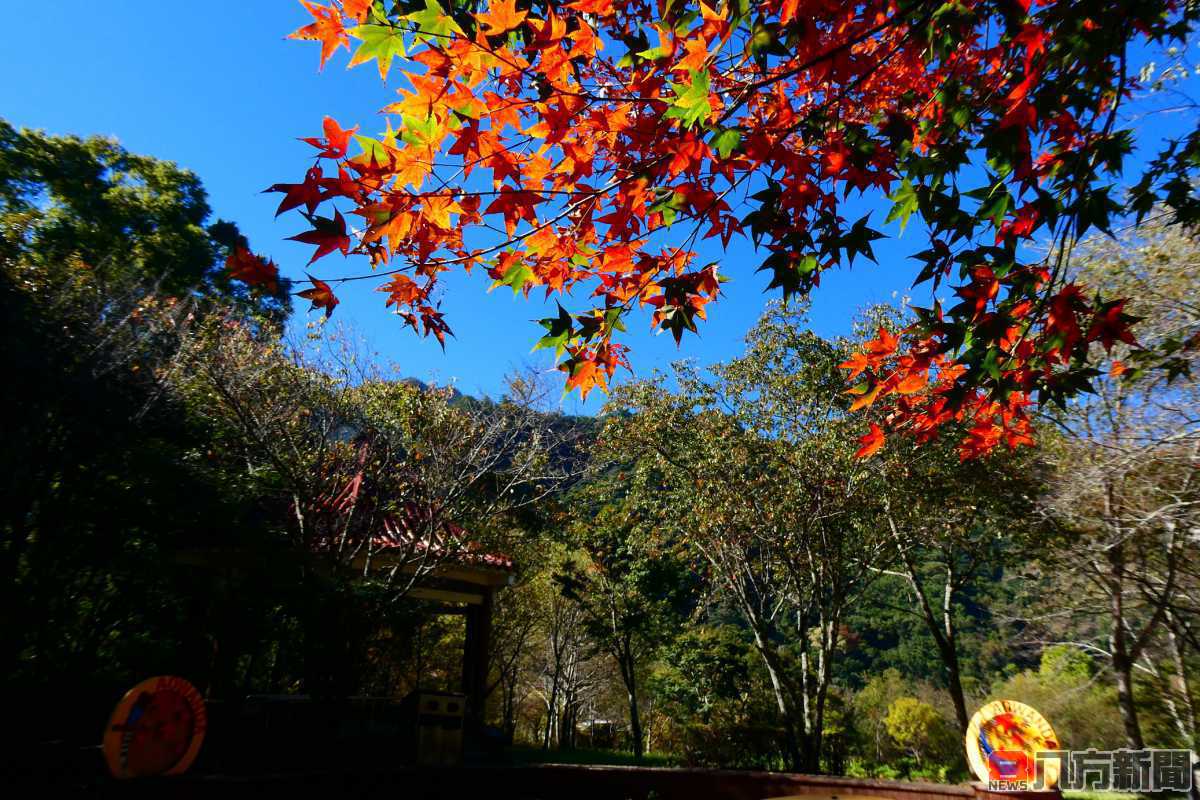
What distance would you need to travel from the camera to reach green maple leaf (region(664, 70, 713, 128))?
5.59ft

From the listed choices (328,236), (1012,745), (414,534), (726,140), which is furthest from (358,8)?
(414,534)

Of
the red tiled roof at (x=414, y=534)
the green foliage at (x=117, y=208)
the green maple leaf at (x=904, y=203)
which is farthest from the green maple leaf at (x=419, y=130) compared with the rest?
the green foliage at (x=117, y=208)

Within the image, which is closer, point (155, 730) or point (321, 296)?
point (321, 296)

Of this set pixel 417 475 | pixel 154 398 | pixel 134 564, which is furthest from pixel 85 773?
pixel 417 475

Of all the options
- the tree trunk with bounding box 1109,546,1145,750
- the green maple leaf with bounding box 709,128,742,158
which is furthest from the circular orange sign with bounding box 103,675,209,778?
the tree trunk with bounding box 1109,546,1145,750

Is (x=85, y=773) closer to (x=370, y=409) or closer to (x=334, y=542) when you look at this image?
(x=334, y=542)

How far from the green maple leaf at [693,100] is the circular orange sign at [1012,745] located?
505cm

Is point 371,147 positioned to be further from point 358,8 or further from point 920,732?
point 920,732

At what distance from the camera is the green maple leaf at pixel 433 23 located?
1.80 metres

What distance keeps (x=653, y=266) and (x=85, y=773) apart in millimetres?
5771

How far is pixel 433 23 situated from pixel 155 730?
4975mm

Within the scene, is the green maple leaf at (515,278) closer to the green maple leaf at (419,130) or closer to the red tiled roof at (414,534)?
the green maple leaf at (419,130)

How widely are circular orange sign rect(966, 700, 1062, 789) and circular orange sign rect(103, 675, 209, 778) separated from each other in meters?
5.68

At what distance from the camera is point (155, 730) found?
447 centimetres
